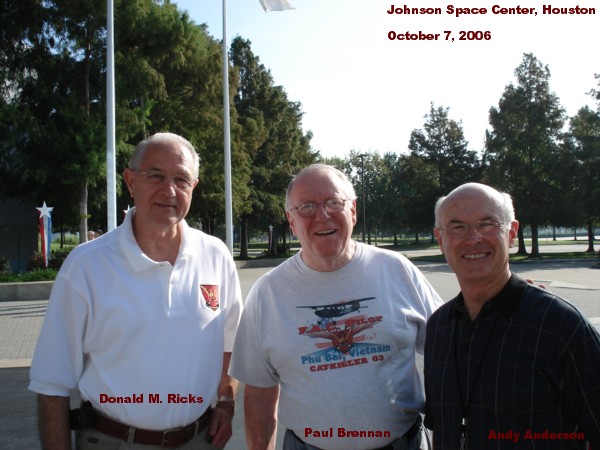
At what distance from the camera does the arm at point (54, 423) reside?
243 centimetres

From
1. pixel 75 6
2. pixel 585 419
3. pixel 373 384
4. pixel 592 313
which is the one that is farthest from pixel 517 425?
pixel 75 6

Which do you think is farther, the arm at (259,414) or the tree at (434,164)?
the tree at (434,164)

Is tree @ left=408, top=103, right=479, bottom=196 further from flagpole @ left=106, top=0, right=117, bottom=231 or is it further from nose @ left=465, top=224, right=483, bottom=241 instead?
nose @ left=465, top=224, right=483, bottom=241

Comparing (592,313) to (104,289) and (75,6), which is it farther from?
Result: (75,6)

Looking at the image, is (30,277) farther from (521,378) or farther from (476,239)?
(521,378)

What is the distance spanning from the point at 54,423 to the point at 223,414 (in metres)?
0.81

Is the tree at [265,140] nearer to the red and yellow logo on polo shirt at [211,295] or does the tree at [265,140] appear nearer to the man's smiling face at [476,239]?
the red and yellow logo on polo shirt at [211,295]

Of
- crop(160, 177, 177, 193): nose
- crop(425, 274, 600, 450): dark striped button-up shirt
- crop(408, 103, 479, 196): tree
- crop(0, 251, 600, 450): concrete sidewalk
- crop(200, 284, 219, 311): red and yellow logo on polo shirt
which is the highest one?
crop(408, 103, 479, 196): tree

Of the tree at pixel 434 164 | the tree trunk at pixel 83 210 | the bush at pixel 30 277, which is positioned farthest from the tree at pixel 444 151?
the bush at pixel 30 277

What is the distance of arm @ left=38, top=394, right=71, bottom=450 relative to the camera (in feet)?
7.97

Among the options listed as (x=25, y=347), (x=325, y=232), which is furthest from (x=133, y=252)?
(x=25, y=347)

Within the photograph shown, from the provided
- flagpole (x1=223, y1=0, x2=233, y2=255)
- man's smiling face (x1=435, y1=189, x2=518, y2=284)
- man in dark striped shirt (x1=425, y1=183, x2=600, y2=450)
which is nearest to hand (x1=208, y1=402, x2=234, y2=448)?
man in dark striped shirt (x1=425, y1=183, x2=600, y2=450)

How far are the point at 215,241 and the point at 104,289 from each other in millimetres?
720

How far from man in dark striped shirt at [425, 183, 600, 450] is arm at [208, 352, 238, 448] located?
1.05 m
